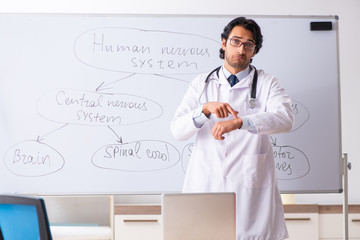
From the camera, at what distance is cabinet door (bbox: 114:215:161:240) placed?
3387mm

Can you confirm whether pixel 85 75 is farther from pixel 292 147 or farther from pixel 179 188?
pixel 292 147

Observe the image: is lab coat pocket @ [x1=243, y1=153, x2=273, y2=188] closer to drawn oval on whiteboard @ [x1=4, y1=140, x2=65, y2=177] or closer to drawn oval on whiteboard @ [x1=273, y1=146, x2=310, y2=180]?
drawn oval on whiteboard @ [x1=273, y1=146, x2=310, y2=180]

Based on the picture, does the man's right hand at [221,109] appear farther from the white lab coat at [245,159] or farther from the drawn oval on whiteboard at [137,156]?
the drawn oval on whiteboard at [137,156]

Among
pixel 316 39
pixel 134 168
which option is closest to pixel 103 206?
pixel 134 168

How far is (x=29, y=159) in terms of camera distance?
3.09 metres

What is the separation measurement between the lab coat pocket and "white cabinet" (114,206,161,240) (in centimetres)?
99

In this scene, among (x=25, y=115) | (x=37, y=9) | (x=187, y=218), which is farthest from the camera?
(x=37, y=9)

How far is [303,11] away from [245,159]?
1.69 metres

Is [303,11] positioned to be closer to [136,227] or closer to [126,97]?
[126,97]

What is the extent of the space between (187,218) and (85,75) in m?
1.61

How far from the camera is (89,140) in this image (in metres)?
3.13

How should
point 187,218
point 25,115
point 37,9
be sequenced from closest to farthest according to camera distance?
Answer: point 187,218 → point 25,115 → point 37,9

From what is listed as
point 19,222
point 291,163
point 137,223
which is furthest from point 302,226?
point 19,222

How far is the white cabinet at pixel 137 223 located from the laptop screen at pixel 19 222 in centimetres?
170
